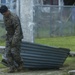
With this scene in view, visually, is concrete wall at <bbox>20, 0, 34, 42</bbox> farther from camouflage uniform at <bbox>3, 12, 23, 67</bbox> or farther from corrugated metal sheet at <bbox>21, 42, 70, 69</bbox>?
camouflage uniform at <bbox>3, 12, 23, 67</bbox>

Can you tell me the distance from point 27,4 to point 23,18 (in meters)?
0.47

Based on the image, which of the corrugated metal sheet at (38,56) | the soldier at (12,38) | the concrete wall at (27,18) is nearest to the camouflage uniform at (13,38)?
the soldier at (12,38)

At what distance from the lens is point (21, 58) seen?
11242mm

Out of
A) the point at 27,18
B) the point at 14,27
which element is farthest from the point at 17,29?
the point at 27,18

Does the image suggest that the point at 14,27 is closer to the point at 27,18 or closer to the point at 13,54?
the point at 13,54

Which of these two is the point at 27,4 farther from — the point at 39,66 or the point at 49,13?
the point at 49,13

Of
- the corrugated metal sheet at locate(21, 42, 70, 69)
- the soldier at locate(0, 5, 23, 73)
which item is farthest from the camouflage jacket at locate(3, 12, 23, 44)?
the corrugated metal sheet at locate(21, 42, 70, 69)

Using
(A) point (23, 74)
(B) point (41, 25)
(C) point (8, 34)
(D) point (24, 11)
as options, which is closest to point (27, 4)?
(D) point (24, 11)

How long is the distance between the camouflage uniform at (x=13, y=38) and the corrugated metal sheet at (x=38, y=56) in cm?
38

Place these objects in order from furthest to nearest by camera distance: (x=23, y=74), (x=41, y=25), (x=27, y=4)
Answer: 1. (x=41, y=25)
2. (x=27, y=4)
3. (x=23, y=74)

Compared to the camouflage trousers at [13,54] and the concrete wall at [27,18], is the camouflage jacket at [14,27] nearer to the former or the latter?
the camouflage trousers at [13,54]

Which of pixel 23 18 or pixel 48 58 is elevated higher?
pixel 23 18

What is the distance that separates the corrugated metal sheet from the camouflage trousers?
0.96ft

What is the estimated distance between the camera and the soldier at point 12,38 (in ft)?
35.6
